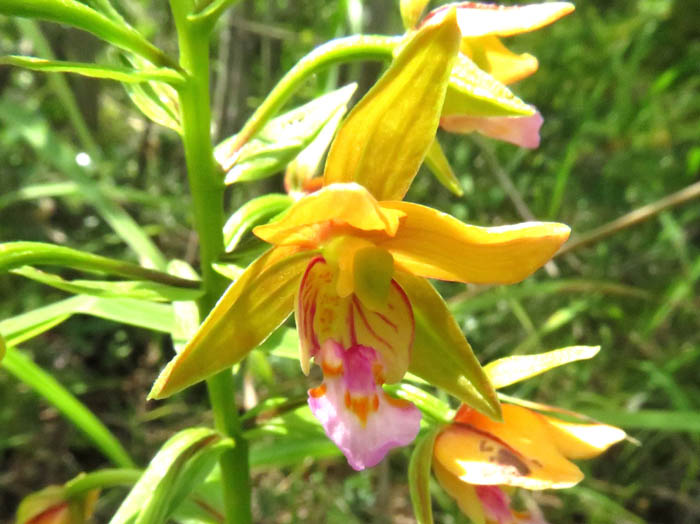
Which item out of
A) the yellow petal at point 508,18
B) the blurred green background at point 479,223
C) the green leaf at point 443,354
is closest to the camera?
the green leaf at point 443,354

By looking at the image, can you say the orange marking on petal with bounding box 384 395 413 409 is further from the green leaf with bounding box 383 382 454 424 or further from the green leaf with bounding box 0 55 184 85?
the green leaf with bounding box 0 55 184 85

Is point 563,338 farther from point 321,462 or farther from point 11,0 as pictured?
point 11,0

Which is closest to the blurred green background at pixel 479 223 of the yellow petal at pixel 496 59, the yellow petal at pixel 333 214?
the yellow petal at pixel 496 59

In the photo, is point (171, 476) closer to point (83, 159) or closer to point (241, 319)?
point (241, 319)

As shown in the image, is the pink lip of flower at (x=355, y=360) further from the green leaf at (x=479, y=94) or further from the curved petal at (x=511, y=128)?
the curved petal at (x=511, y=128)

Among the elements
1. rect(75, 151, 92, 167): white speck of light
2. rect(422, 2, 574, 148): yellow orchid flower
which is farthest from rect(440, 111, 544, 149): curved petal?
rect(75, 151, 92, 167): white speck of light

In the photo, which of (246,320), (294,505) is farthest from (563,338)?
(246,320)
